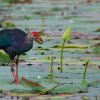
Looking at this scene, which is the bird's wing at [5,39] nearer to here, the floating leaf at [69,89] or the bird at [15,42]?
the bird at [15,42]

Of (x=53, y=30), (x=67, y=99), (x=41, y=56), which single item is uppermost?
(x=53, y=30)

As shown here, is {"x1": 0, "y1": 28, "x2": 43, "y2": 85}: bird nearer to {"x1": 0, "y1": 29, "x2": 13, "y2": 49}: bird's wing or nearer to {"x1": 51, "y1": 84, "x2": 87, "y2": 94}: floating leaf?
{"x1": 0, "y1": 29, "x2": 13, "y2": 49}: bird's wing

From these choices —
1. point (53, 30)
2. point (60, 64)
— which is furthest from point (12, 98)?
point (53, 30)

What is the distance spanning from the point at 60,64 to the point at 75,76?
0.57 metres

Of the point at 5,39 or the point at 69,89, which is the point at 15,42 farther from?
the point at 69,89

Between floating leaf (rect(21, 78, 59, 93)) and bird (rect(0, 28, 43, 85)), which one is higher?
bird (rect(0, 28, 43, 85))

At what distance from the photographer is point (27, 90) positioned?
5.61 m

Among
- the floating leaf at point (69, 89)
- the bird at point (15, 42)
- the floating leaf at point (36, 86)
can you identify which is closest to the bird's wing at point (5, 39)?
the bird at point (15, 42)

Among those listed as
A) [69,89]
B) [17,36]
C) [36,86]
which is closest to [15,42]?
[17,36]

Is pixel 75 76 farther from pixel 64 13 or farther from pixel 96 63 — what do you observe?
pixel 64 13

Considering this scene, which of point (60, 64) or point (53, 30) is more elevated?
point (53, 30)

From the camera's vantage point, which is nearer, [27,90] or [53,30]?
[27,90]

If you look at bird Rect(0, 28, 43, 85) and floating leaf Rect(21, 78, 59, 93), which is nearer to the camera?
floating leaf Rect(21, 78, 59, 93)

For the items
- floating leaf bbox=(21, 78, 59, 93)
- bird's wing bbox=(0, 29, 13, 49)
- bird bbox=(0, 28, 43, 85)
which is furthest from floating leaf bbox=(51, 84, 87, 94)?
bird's wing bbox=(0, 29, 13, 49)
